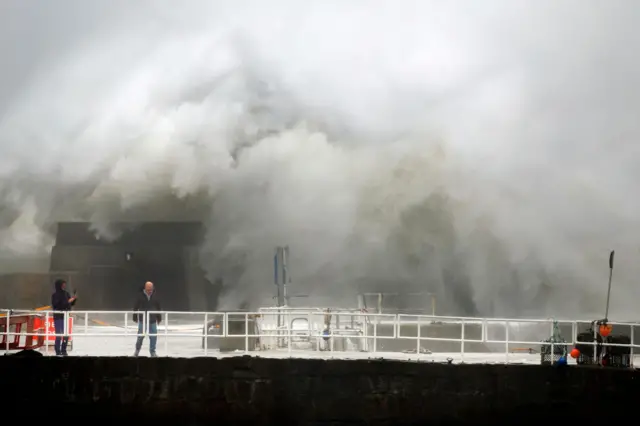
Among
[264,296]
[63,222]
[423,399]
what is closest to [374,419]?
[423,399]

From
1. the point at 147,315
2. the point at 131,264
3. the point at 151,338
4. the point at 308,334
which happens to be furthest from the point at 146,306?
the point at 131,264

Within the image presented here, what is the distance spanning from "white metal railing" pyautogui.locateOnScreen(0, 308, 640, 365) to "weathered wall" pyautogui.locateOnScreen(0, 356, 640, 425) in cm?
38

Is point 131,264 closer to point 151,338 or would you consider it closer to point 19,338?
point 19,338

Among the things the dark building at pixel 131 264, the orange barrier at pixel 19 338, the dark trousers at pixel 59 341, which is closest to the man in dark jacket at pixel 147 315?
the dark trousers at pixel 59 341

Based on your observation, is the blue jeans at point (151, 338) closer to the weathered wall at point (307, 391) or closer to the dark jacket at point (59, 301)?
the weathered wall at point (307, 391)

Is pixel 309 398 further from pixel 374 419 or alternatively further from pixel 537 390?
pixel 537 390

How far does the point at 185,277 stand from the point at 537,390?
9638 mm

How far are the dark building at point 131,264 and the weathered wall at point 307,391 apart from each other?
615cm

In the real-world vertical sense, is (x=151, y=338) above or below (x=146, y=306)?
below

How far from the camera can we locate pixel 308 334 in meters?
9.89

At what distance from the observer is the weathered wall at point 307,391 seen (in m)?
9.52

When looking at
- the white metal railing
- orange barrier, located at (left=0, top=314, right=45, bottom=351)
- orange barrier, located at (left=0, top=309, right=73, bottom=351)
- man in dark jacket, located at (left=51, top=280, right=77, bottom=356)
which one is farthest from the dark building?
man in dark jacket, located at (left=51, top=280, right=77, bottom=356)

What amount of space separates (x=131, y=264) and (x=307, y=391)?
8.18 m

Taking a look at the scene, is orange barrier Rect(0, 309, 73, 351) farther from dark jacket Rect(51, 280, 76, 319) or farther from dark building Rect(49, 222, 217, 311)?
dark building Rect(49, 222, 217, 311)
